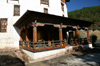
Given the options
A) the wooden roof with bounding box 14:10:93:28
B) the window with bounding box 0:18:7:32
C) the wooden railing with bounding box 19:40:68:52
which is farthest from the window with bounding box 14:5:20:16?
the wooden railing with bounding box 19:40:68:52

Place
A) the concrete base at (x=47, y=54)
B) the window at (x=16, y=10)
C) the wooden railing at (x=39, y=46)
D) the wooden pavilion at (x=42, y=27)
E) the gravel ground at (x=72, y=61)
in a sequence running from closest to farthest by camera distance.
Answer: the gravel ground at (x=72, y=61)
the concrete base at (x=47, y=54)
the wooden railing at (x=39, y=46)
the wooden pavilion at (x=42, y=27)
the window at (x=16, y=10)

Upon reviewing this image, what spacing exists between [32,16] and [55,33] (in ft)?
23.8

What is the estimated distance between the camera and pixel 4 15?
40.4 feet

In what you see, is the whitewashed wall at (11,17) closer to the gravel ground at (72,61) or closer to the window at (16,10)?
the window at (16,10)

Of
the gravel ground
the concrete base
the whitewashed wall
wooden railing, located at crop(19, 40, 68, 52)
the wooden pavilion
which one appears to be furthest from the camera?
the whitewashed wall

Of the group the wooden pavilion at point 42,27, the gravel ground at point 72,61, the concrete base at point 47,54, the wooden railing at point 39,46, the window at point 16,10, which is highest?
the window at point 16,10

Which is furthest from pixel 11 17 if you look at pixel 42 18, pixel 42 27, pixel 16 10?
pixel 42 18

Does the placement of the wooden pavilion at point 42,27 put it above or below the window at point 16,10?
below

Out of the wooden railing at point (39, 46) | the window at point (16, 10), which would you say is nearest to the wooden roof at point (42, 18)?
the wooden railing at point (39, 46)

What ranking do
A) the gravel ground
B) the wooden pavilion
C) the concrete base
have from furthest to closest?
the wooden pavilion → the concrete base → the gravel ground

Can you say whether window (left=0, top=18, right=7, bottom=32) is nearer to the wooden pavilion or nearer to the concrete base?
the wooden pavilion

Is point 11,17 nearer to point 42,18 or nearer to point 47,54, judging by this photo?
point 42,18

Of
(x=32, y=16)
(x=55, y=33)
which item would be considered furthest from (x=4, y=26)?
(x=55, y=33)

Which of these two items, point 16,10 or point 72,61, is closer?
point 72,61
